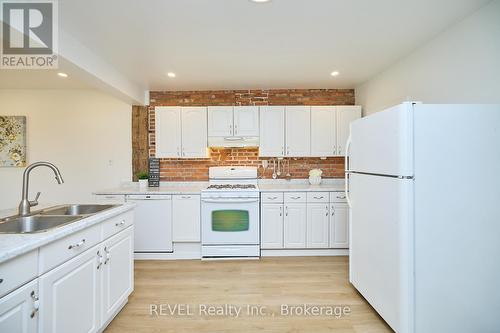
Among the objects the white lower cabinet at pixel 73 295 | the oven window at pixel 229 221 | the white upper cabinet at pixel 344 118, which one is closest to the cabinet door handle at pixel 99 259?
the white lower cabinet at pixel 73 295

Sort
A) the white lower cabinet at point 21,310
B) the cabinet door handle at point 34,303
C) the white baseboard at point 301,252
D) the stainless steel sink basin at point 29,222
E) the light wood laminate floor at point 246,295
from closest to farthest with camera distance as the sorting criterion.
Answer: the white lower cabinet at point 21,310, the cabinet door handle at point 34,303, the stainless steel sink basin at point 29,222, the light wood laminate floor at point 246,295, the white baseboard at point 301,252

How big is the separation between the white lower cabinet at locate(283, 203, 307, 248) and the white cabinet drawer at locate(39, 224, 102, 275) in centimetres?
244

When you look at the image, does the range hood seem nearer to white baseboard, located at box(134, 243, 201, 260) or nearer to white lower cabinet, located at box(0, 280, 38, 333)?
white baseboard, located at box(134, 243, 201, 260)

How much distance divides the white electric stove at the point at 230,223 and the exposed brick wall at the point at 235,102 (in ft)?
2.52

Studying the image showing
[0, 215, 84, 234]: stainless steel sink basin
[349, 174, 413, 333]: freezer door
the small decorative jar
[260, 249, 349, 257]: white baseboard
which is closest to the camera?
[0, 215, 84, 234]: stainless steel sink basin

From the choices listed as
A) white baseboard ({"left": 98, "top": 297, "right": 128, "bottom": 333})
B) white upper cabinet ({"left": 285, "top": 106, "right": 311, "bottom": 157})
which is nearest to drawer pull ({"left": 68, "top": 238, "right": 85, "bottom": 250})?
white baseboard ({"left": 98, "top": 297, "right": 128, "bottom": 333})

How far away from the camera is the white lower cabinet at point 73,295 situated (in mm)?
1392

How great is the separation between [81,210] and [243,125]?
244cm

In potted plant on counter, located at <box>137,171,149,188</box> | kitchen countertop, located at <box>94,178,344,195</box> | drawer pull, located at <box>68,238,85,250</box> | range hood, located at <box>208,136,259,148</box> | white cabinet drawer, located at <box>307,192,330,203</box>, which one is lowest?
drawer pull, located at <box>68,238,85,250</box>

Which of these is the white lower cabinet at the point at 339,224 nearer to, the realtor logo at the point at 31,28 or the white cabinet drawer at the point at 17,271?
the white cabinet drawer at the point at 17,271

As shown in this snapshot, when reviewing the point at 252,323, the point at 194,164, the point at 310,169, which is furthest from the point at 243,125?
the point at 252,323

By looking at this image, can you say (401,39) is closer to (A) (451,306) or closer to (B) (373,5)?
(B) (373,5)

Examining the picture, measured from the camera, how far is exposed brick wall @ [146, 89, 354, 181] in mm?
4277

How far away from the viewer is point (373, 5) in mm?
1967
